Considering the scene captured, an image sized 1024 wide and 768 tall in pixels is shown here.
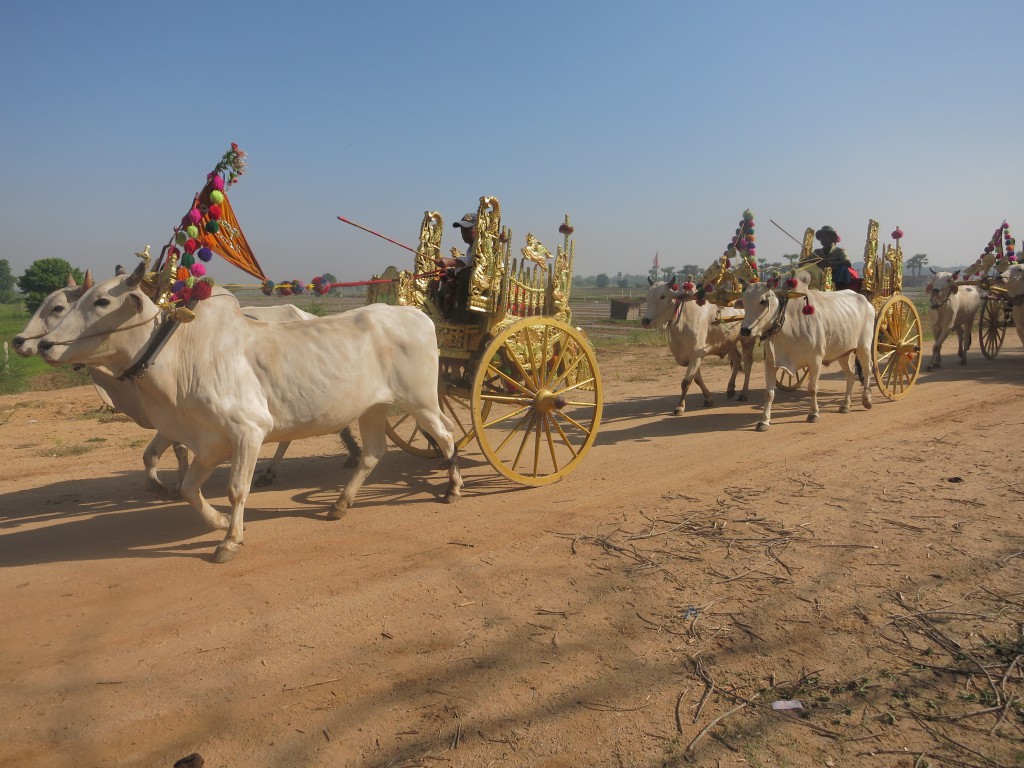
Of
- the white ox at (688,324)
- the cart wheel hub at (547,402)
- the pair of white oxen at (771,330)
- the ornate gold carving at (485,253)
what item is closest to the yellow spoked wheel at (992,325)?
the pair of white oxen at (771,330)

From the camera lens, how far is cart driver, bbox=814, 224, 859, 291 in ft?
38.9

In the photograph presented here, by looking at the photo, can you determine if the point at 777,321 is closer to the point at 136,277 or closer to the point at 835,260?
the point at 835,260

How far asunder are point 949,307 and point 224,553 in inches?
613

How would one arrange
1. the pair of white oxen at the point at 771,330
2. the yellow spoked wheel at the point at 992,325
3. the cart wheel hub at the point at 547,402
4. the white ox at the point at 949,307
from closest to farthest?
1. the cart wheel hub at the point at 547,402
2. the pair of white oxen at the point at 771,330
3. the white ox at the point at 949,307
4. the yellow spoked wheel at the point at 992,325

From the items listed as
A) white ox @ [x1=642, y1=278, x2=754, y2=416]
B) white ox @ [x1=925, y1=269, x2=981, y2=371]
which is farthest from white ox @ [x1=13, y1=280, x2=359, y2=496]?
white ox @ [x1=925, y1=269, x2=981, y2=371]

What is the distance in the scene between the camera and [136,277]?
4.77 m

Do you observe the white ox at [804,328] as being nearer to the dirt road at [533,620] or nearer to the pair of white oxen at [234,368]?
the dirt road at [533,620]

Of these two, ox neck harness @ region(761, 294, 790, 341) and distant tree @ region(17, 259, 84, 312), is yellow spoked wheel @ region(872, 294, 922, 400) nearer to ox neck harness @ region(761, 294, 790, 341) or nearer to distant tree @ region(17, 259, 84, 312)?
ox neck harness @ region(761, 294, 790, 341)

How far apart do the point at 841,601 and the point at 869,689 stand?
0.92 m

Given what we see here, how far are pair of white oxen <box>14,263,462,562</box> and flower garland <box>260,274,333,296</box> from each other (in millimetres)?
292

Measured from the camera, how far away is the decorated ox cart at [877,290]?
1017 centimetres

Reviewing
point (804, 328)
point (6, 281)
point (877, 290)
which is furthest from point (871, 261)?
point (6, 281)

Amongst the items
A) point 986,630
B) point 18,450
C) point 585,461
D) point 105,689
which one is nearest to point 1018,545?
point 986,630

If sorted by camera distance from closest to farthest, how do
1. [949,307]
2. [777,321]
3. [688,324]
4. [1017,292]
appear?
[777,321] < [688,324] < [1017,292] < [949,307]
